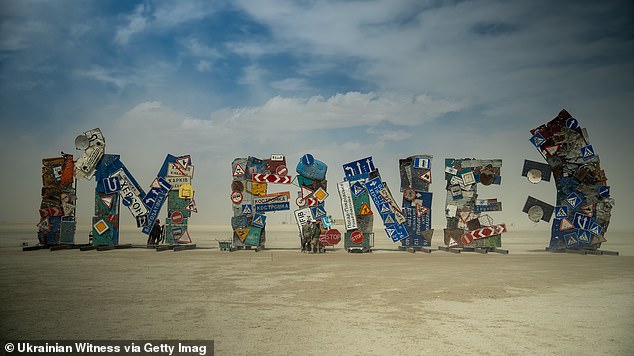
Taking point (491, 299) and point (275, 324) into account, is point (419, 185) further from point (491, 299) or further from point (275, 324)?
point (275, 324)

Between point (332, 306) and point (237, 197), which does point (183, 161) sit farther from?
point (332, 306)

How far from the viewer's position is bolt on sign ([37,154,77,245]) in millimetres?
21297

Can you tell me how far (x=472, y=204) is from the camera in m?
21.3

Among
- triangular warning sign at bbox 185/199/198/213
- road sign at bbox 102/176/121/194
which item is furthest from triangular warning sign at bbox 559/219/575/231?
road sign at bbox 102/176/121/194

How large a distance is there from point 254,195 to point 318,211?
3.08m

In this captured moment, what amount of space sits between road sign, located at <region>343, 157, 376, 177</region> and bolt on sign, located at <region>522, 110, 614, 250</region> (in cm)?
739

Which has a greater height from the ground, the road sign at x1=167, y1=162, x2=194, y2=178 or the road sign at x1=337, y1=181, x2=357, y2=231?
the road sign at x1=167, y1=162, x2=194, y2=178

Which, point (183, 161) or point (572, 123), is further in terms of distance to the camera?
point (183, 161)

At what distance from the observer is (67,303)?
8.91m

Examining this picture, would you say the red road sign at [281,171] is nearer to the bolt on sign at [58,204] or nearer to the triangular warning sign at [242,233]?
the triangular warning sign at [242,233]

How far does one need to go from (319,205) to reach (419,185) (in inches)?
188

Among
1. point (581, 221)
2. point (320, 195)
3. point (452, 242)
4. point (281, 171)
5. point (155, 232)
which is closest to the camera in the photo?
point (581, 221)

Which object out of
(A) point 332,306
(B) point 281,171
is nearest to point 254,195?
(B) point 281,171

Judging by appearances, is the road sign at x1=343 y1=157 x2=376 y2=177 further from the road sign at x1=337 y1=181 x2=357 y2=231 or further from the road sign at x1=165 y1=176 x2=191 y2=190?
the road sign at x1=165 y1=176 x2=191 y2=190
